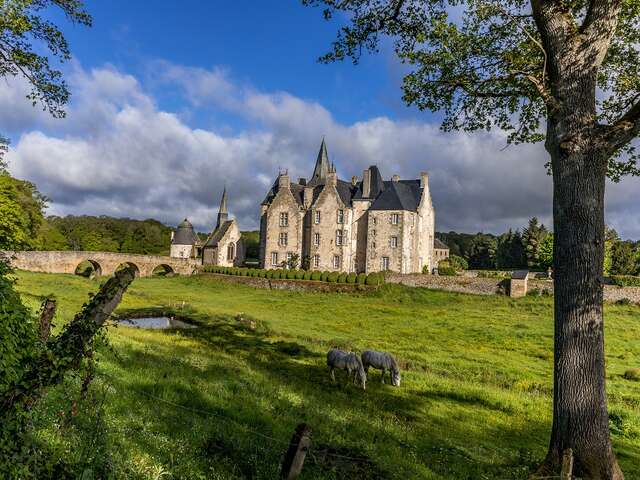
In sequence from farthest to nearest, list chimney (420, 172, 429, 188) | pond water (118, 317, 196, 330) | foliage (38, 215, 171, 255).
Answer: foliage (38, 215, 171, 255) → chimney (420, 172, 429, 188) → pond water (118, 317, 196, 330)

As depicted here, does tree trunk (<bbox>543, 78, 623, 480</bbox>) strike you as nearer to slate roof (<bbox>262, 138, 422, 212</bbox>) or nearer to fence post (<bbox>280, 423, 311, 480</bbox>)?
fence post (<bbox>280, 423, 311, 480</bbox>)

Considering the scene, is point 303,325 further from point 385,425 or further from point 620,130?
point 620,130

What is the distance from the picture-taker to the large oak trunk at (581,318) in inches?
262

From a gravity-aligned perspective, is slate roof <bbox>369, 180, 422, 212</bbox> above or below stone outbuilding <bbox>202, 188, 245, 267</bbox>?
above

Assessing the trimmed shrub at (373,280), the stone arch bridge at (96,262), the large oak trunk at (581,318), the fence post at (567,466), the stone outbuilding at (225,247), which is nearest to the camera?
the fence post at (567,466)

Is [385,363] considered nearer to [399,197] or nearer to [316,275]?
[316,275]

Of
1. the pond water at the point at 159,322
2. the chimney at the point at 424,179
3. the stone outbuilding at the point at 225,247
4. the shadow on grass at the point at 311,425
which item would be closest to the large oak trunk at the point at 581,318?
the shadow on grass at the point at 311,425

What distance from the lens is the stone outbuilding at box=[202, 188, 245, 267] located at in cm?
6831

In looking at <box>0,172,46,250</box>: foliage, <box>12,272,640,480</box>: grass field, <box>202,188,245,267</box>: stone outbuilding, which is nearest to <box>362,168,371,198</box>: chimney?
<box>202,188,245,267</box>: stone outbuilding

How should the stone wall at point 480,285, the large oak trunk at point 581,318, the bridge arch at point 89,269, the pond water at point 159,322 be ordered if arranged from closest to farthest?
the large oak trunk at point 581,318 → the pond water at point 159,322 → the stone wall at point 480,285 → the bridge arch at point 89,269

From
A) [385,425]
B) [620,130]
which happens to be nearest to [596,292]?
[620,130]

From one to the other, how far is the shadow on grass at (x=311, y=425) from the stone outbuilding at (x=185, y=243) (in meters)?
66.5

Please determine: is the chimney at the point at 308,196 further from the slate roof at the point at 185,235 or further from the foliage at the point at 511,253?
the foliage at the point at 511,253

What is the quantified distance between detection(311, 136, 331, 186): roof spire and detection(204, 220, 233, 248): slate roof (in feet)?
52.5
